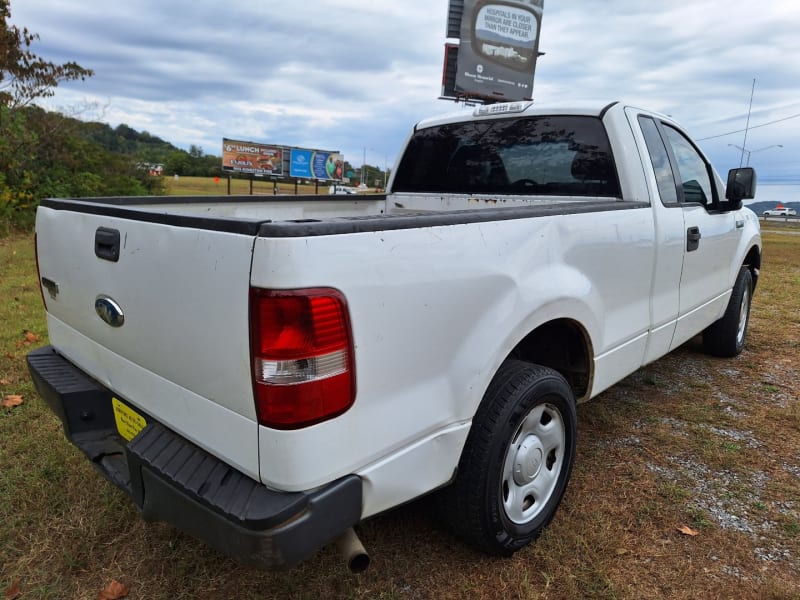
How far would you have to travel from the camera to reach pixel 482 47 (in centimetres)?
2766

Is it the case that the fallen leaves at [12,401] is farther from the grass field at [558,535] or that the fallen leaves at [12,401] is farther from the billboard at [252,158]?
the billboard at [252,158]

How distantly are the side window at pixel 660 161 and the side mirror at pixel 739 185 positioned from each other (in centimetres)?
74

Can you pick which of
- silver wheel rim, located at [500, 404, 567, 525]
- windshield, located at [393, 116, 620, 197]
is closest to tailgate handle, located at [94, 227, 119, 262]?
silver wheel rim, located at [500, 404, 567, 525]

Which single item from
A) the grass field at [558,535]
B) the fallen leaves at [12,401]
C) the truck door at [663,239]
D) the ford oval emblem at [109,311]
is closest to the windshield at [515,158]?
the truck door at [663,239]

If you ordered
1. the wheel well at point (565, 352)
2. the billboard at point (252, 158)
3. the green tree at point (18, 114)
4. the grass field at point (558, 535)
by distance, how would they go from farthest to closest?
the billboard at point (252, 158)
the green tree at point (18, 114)
the wheel well at point (565, 352)
the grass field at point (558, 535)

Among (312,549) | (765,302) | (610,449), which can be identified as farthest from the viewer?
(765,302)

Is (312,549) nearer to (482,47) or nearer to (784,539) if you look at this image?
(784,539)

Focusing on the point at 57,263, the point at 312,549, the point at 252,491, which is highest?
the point at 57,263

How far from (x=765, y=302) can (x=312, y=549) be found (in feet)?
25.1

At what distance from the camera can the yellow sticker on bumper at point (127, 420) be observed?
1974 millimetres

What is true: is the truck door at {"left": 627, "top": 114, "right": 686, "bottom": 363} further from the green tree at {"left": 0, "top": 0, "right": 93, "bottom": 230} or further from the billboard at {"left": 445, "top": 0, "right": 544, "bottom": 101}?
the billboard at {"left": 445, "top": 0, "right": 544, "bottom": 101}

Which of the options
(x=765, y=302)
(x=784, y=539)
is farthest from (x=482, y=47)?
(x=784, y=539)

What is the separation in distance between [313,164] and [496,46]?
1474 cm

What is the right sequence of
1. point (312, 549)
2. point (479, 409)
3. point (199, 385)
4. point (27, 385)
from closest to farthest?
point (312, 549) < point (199, 385) < point (479, 409) < point (27, 385)
